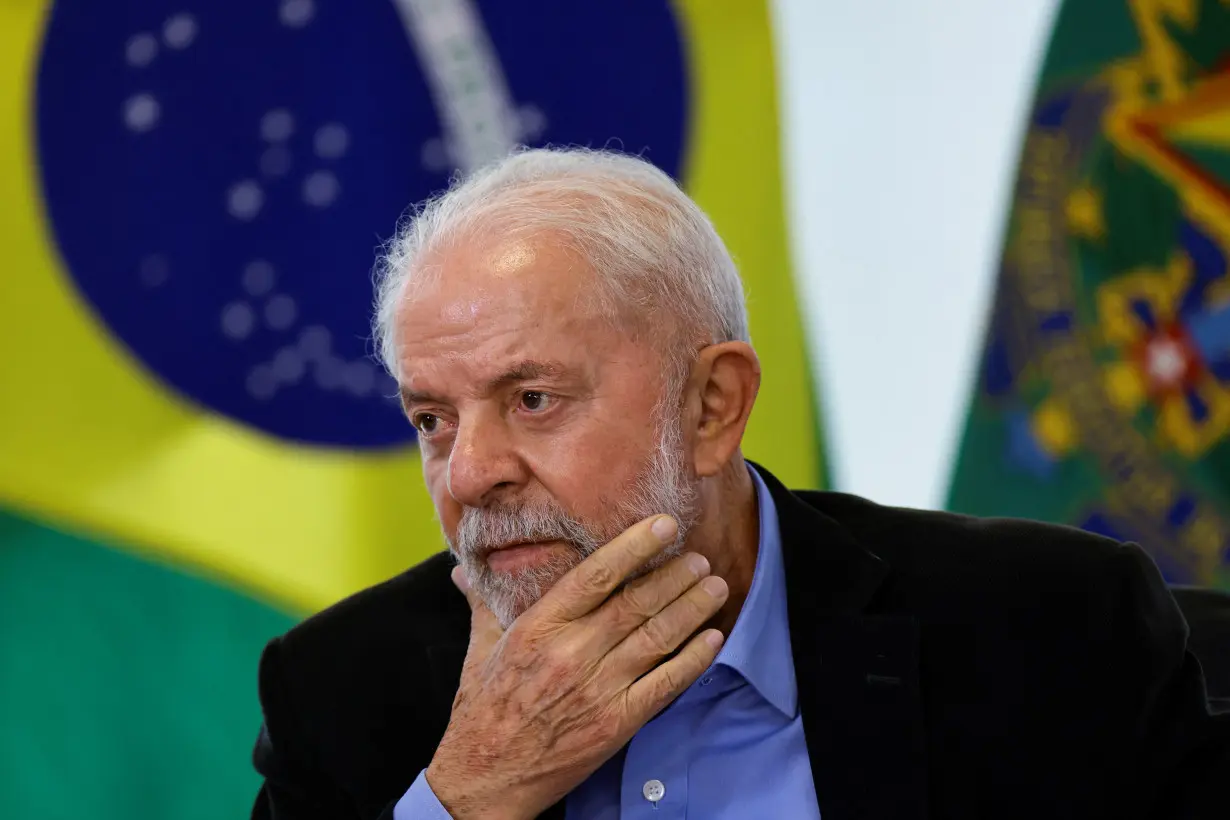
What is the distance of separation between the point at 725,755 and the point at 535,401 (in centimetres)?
60

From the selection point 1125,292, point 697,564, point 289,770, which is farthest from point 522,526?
point 1125,292

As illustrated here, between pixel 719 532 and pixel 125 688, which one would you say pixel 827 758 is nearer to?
pixel 719 532

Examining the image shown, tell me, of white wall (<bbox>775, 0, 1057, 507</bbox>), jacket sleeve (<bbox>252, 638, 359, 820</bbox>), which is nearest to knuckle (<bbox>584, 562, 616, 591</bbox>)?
jacket sleeve (<bbox>252, 638, 359, 820</bbox>)

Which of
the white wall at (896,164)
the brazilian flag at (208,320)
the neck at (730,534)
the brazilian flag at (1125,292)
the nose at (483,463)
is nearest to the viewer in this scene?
the nose at (483,463)

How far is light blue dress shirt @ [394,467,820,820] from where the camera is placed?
1793 millimetres

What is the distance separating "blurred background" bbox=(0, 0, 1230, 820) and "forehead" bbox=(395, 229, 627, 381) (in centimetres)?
166

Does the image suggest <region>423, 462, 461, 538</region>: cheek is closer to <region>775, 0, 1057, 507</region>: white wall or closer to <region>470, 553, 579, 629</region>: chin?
<region>470, 553, 579, 629</region>: chin

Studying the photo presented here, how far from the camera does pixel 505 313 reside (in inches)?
67.2

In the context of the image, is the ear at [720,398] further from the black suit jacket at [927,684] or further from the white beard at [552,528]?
the black suit jacket at [927,684]

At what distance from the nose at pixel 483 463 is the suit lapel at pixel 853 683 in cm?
54

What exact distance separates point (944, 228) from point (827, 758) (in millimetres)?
2452

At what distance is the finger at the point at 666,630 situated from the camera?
1.71 metres

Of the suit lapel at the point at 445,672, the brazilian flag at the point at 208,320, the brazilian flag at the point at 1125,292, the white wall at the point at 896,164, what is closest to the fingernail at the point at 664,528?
the suit lapel at the point at 445,672

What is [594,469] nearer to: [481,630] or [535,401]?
[535,401]
